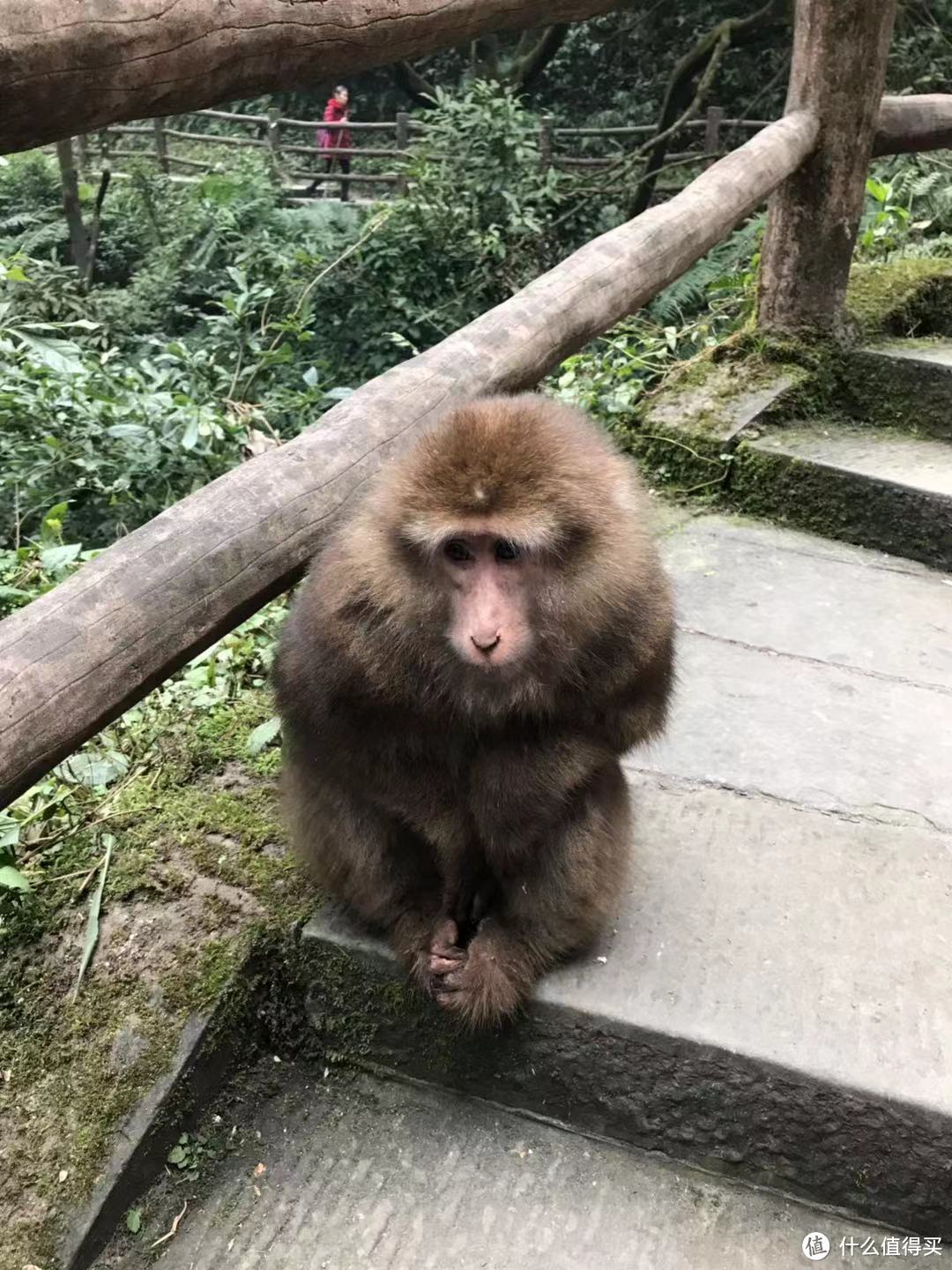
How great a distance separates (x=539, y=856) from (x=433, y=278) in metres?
9.49

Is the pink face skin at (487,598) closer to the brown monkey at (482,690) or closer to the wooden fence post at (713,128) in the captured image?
the brown monkey at (482,690)

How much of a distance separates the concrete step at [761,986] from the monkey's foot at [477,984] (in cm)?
8

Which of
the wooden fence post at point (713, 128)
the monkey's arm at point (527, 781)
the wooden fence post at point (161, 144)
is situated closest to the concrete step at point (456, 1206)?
the monkey's arm at point (527, 781)

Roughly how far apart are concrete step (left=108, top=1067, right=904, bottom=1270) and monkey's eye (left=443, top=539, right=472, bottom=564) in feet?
3.55

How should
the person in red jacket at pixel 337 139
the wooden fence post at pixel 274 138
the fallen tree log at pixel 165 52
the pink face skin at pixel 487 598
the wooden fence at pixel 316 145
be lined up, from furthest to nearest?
the person in red jacket at pixel 337 139 < the wooden fence post at pixel 274 138 < the wooden fence at pixel 316 145 < the pink face skin at pixel 487 598 < the fallen tree log at pixel 165 52

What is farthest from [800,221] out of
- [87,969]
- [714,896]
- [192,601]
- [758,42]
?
[758,42]

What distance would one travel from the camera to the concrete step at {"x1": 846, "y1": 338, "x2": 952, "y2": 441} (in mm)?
4117

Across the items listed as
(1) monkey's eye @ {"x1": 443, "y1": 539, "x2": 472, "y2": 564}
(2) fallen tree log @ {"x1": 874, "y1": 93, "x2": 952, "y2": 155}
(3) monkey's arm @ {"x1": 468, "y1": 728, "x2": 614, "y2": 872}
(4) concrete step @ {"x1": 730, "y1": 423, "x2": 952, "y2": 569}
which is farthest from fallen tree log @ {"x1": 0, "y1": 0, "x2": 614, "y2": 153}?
(2) fallen tree log @ {"x1": 874, "y1": 93, "x2": 952, "y2": 155}

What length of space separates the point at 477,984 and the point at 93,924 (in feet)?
2.50

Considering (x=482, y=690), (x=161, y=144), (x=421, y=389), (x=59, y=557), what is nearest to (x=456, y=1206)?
(x=482, y=690)

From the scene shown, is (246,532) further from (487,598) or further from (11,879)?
(11,879)

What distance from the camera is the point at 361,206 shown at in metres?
13.0

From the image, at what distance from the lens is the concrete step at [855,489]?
3.62m

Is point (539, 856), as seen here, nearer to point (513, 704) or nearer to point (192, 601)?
point (513, 704)
